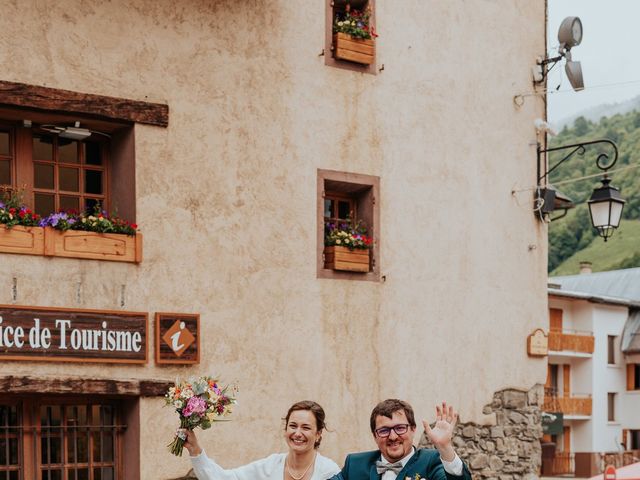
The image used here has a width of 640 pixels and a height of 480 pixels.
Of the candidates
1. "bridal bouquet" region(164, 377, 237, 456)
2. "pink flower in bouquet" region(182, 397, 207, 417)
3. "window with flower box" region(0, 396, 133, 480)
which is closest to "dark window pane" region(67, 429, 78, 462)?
"window with flower box" region(0, 396, 133, 480)

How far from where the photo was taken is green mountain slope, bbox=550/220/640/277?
265ft

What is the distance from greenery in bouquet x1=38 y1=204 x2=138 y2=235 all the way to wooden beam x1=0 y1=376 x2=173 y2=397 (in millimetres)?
1447

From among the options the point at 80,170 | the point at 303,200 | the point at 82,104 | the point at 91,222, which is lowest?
the point at 91,222

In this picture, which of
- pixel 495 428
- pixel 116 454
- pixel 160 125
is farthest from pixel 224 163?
pixel 495 428

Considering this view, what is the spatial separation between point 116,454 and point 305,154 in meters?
3.88

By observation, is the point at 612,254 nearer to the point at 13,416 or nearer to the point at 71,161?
the point at 71,161

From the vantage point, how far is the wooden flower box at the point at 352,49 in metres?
13.1

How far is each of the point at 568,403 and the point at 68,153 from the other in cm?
3742

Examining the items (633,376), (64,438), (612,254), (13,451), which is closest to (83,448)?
(64,438)

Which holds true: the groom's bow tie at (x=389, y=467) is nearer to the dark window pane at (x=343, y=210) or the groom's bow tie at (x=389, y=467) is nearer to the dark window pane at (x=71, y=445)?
the dark window pane at (x=71, y=445)

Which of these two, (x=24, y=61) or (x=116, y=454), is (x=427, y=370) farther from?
(x=24, y=61)

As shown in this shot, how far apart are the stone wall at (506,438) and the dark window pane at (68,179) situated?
5.62 m

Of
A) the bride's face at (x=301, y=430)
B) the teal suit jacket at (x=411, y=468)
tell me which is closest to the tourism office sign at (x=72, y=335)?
the bride's face at (x=301, y=430)

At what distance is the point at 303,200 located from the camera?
1273 cm
